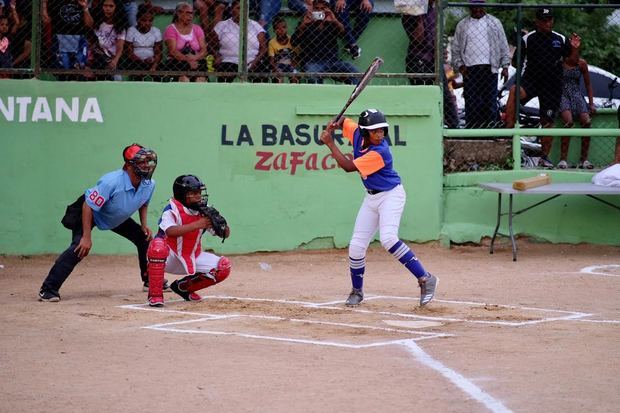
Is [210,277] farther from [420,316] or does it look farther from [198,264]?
[420,316]

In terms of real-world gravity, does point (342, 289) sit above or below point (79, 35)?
below

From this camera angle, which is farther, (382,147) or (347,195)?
(347,195)

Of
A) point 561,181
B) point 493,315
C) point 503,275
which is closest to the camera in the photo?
point 493,315

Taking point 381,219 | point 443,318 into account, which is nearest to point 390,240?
point 381,219

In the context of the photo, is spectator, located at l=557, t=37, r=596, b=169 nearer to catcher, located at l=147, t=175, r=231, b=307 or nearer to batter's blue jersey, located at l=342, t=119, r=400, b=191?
batter's blue jersey, located at l=342, t=119, r=400, b=191

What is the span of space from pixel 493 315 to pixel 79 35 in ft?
22.7

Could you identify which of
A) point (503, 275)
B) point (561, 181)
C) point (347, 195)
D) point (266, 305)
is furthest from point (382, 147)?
point (561, 181)

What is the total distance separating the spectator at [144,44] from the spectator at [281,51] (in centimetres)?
147

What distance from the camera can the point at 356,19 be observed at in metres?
14.2

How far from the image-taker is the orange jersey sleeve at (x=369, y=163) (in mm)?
9961

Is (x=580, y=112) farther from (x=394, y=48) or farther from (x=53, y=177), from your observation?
(x=53, y=177)

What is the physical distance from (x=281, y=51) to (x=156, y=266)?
5028 mm

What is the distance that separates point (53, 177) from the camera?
44.7ft

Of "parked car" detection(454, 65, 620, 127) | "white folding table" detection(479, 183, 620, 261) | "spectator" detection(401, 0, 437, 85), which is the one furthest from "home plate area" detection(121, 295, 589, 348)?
"parked car" detection(454, 65, 620, 127)
